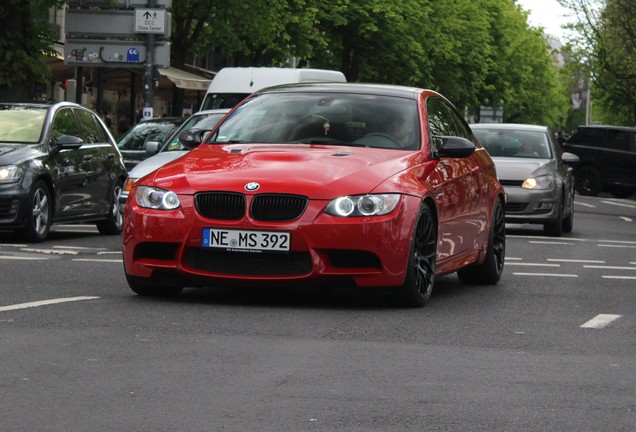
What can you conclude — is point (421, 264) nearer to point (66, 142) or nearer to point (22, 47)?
point (66, 142)

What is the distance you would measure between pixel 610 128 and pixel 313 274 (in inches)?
1353

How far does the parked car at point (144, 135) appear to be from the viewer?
885 inches

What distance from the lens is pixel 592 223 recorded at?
90.0 feet

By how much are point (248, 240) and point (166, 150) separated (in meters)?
9.25

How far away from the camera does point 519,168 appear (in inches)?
875

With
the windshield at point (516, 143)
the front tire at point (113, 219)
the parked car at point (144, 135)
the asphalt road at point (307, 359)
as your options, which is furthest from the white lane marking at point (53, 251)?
the windshield at point (516, 143)

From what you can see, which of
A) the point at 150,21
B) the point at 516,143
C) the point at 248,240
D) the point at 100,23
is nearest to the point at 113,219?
the point at 516,143

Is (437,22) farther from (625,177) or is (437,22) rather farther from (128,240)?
(128,240)

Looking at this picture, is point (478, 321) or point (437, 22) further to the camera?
point (437, 22)

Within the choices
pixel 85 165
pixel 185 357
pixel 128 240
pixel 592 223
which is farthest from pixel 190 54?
pixel 185 357

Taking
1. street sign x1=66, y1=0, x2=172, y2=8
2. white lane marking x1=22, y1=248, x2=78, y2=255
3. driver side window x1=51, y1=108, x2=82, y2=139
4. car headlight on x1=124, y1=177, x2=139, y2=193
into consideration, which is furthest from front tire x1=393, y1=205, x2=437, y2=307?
street sign x1=66, y1=0, x2=172, y2=8

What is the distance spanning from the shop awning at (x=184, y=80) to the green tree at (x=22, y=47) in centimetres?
1188

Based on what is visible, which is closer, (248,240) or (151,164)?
(248,240)

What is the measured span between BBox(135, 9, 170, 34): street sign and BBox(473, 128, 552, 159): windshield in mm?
8244
